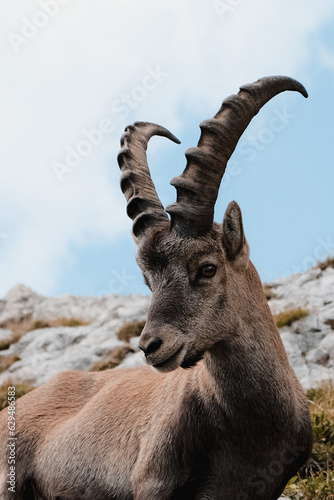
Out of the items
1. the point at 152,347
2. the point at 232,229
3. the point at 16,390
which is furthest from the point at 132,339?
the point at 152,347

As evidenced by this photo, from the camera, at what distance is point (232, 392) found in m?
5.65

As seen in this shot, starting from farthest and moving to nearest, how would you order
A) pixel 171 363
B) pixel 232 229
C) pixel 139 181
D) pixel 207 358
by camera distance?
1. pixel 139 181
2. pixel 207 358
3. pixel 232 229
4. pixel 171 363

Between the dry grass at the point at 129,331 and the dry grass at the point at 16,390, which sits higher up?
the dry grass at the point at 129,331

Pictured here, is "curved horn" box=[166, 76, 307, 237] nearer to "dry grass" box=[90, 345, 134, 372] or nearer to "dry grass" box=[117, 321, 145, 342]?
"dry grass" box=[90, 345, 134, 372]

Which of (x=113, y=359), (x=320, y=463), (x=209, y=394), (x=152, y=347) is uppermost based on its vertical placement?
(x=113, y=359)

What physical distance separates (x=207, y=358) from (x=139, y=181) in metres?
1.97

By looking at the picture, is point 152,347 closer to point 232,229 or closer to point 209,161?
point 232,229

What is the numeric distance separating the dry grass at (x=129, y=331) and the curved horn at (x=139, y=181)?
1433 centimetres

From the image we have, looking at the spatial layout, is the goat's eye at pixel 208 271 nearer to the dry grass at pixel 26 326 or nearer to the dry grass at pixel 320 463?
the dry grass at pixel 320 463

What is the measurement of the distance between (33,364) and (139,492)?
15.4 m

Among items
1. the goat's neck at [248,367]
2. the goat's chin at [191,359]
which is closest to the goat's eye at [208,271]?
the goat's neck at [248,367]

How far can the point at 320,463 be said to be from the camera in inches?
395

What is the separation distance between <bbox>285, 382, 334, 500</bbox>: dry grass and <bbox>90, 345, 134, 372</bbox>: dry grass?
7702 mm

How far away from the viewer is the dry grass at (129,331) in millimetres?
21214
